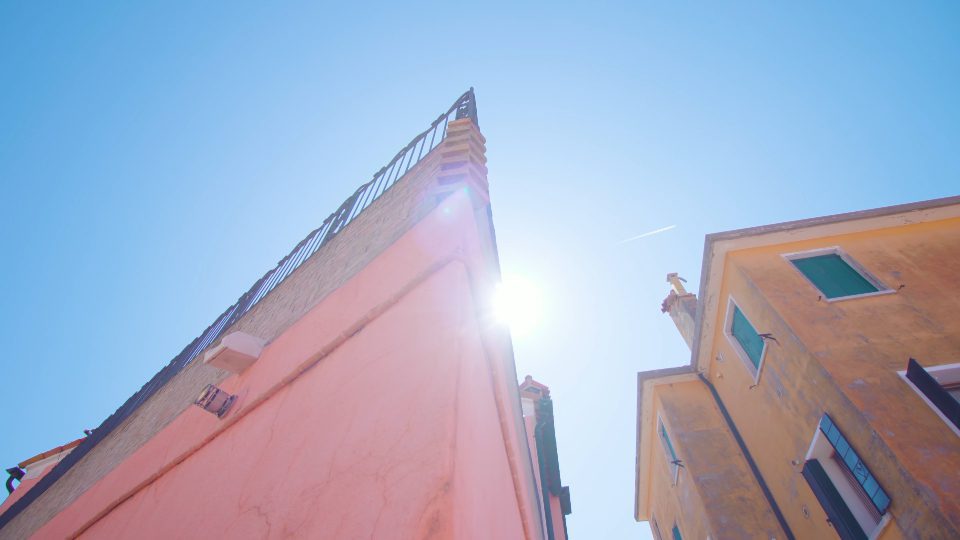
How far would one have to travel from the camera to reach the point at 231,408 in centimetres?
332

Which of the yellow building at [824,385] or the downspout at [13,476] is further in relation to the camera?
the downspout at [13,476]

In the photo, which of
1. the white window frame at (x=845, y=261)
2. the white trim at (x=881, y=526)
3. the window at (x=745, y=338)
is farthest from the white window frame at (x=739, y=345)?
the white trim at (x=881, y=526)

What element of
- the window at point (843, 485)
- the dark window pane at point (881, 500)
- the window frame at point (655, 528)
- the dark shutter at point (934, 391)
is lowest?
the dark window pane at point (881, 500)

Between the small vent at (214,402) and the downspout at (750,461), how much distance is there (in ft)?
30.3

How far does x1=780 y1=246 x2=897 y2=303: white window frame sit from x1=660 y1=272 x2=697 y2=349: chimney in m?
5.62

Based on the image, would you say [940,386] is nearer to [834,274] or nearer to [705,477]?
[834,274]

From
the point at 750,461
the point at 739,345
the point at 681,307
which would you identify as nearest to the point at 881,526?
the point at 750,461

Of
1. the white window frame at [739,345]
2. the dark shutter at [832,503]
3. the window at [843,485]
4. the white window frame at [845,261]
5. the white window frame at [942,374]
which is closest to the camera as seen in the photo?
the window at [843,485]

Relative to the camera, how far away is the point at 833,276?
7.45 m

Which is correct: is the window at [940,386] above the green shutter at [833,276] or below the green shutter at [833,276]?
below

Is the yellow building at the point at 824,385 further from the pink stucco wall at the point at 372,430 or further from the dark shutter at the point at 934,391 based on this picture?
the pink stucco wall at the point at 372,430

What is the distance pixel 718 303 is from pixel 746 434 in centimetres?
277

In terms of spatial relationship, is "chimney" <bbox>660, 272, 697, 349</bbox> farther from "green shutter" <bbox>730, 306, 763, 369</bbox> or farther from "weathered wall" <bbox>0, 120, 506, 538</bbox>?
"weathered wall" <bbox>0, 120, 506, 538</bbox>

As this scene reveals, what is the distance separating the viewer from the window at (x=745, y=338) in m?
7.76
